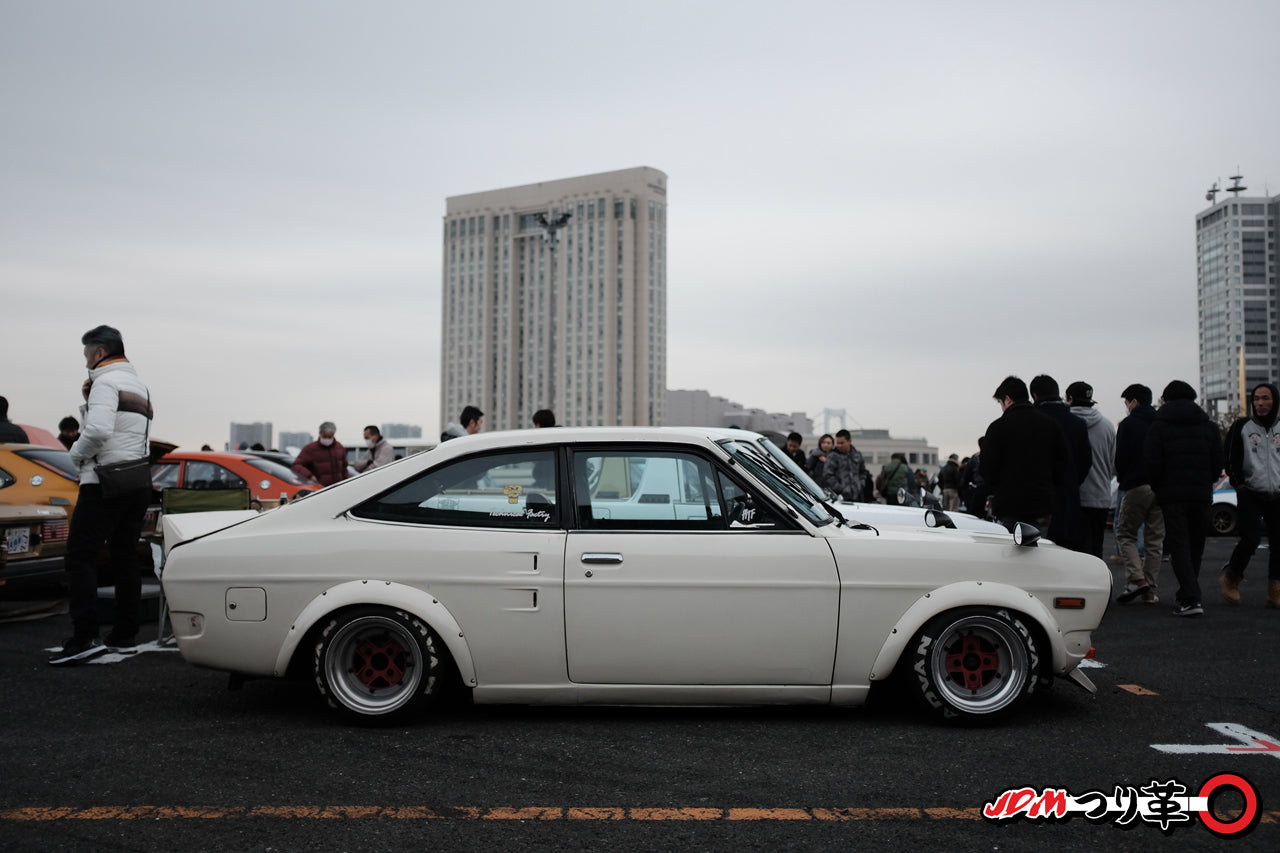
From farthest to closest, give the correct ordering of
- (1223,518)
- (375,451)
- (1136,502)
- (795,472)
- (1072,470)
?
1. (1223,518)
2. (375,451)
3. (1136,502)
4. (1072,470)
5. (795,472)

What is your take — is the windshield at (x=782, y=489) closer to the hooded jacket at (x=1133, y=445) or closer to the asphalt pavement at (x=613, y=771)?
the asphalt pavement at (x=613, y=771)

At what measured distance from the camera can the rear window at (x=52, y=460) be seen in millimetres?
8898

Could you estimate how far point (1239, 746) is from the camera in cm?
440

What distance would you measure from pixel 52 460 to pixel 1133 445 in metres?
9.77

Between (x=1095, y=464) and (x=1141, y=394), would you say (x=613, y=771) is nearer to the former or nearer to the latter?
(x=1095, y=464)

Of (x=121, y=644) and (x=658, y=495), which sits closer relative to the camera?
(x=658, y=495)

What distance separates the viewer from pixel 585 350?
182m

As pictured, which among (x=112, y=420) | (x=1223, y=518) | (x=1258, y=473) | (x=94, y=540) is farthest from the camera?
(x=1223, y=518)

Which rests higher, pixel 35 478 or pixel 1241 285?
pixel 1241 285

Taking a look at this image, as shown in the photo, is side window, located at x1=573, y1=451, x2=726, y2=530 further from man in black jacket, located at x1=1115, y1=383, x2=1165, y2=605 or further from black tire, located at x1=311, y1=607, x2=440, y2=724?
man in black jacket, located at x1=1115, y1=383, x2=1165, y2=605

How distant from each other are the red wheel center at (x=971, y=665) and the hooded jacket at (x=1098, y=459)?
4556mm

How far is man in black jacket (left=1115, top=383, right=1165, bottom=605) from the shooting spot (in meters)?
9.38

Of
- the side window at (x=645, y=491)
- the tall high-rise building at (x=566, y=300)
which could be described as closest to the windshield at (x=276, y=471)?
the side window at (x=645, y=491)

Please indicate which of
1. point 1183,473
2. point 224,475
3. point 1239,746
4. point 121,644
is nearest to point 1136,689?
point 1239,746
